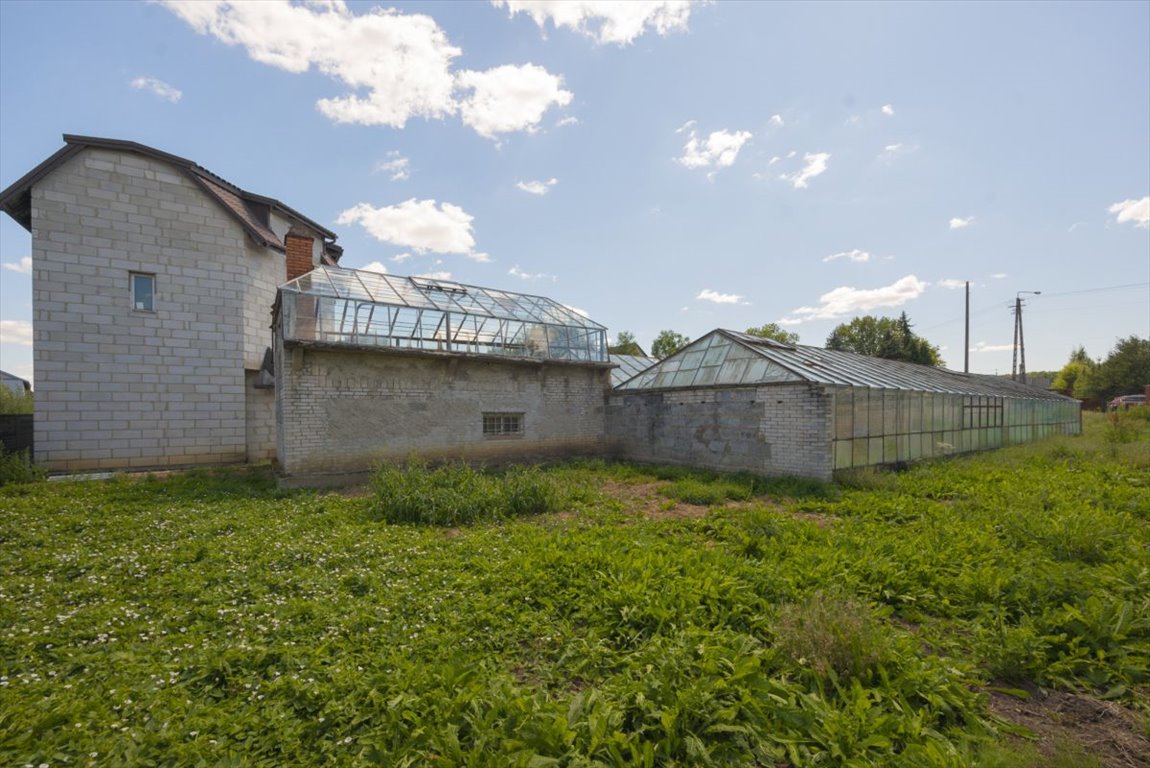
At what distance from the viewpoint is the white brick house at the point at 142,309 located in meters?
11.8

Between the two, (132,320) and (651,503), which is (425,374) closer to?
(651,503)

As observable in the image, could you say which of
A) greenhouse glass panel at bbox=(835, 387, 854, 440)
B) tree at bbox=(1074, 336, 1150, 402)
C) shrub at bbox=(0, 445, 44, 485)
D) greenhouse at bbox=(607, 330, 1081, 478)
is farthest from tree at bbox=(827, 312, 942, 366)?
shrub at bbox=(0, 445, 44, 485)

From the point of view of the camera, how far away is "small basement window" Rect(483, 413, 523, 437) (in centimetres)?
1371

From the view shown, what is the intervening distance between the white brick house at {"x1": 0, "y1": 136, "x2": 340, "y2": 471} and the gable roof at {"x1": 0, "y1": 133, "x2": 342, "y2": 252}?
0.04 metres

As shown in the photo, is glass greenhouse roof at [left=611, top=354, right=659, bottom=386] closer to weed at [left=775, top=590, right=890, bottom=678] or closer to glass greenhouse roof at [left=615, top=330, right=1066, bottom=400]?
glass greenhouse roof at [left=615, top=330, right=1066, bottom=400]

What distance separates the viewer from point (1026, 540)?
21.2 ft

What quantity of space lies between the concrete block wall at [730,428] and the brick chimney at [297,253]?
10138 millimetres

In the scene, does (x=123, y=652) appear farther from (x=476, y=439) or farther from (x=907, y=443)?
(x=907, y=443)

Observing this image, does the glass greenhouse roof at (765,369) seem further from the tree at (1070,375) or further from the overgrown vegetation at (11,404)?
the tree at (1070,375)

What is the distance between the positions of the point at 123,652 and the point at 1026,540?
1006cm

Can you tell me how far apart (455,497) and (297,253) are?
32.8ft

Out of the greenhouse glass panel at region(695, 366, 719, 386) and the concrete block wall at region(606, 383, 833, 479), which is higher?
the greenhouse glass panel at region(695, 366, 719, 386)

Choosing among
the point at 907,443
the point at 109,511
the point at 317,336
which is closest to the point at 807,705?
the point at 109,511

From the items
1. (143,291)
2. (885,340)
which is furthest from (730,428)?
(885,340)
